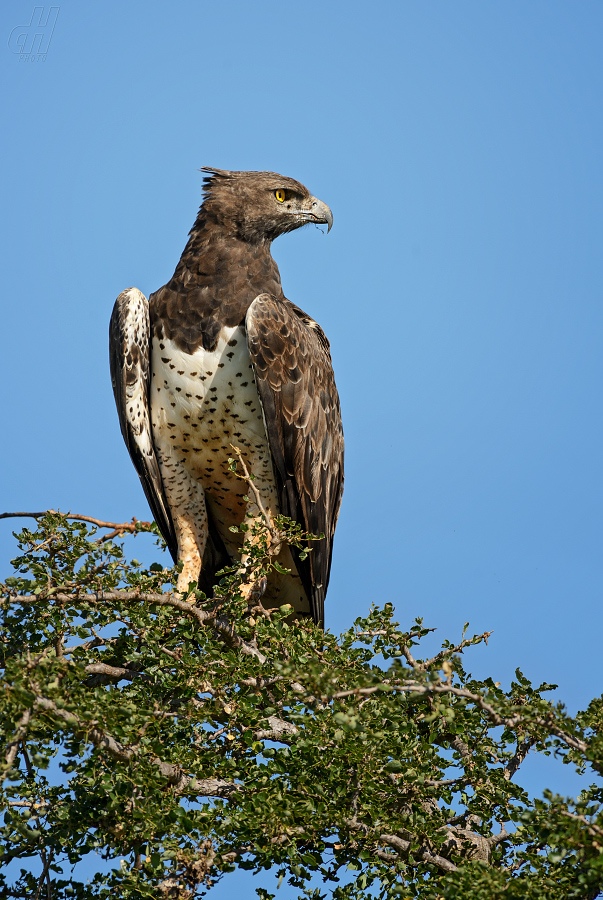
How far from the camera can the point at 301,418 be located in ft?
20.1

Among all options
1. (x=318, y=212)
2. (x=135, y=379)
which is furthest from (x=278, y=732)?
(x=318, y=212)

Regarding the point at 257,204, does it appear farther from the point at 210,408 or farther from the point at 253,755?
the point at 253,755

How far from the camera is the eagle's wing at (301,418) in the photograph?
5.83m

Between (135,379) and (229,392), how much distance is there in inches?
27.5

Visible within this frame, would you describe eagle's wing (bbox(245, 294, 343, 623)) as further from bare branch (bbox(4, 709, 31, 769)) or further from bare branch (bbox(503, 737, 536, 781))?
bare branch (bbox(4, 709, 31, 769))

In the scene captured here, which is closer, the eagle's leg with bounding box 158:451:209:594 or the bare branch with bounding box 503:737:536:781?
the bare branch with bounding box 503:737:536:781

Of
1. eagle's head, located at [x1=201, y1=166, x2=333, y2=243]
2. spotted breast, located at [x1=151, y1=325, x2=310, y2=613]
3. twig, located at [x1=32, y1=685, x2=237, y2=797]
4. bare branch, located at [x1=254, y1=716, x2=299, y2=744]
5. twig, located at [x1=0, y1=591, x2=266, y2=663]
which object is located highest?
eagle's head, located at [x1=201, y1=166, x2=333, y2=243]

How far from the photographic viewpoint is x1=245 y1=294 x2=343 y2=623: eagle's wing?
5832 millimetres

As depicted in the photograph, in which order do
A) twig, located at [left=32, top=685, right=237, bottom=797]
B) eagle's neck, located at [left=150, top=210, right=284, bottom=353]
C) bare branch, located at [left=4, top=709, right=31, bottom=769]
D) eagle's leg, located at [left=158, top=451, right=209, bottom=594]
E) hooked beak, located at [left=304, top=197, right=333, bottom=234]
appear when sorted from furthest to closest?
hooked beak, located at [left=304, top=197, right=333, bottom=234] → eagle's leg, located at [left=158, top=451, right=209, bottom=594] → eagle's neck, located at [left=150, top=210, right=284, bottom=353] → twig, located at [left=32, top=685, right=237, bottom=797] → bare branch, located at [left=4, top=709, right=31, bottom=769]

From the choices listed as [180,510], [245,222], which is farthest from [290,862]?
[245,222]

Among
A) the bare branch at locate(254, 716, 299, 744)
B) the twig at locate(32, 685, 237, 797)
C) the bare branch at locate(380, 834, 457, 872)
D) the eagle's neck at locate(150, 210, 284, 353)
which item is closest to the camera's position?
the twig at locate(32, 685, 237, 797)

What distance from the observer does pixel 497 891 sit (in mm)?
2660

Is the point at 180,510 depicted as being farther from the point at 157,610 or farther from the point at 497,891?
the point at 497,891

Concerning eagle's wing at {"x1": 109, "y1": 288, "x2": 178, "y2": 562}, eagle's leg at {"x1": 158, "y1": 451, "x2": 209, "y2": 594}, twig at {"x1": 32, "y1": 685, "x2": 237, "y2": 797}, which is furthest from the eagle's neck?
twig at {"x1": 32, "y1": 685, "x2": 237, "y2": 797}
